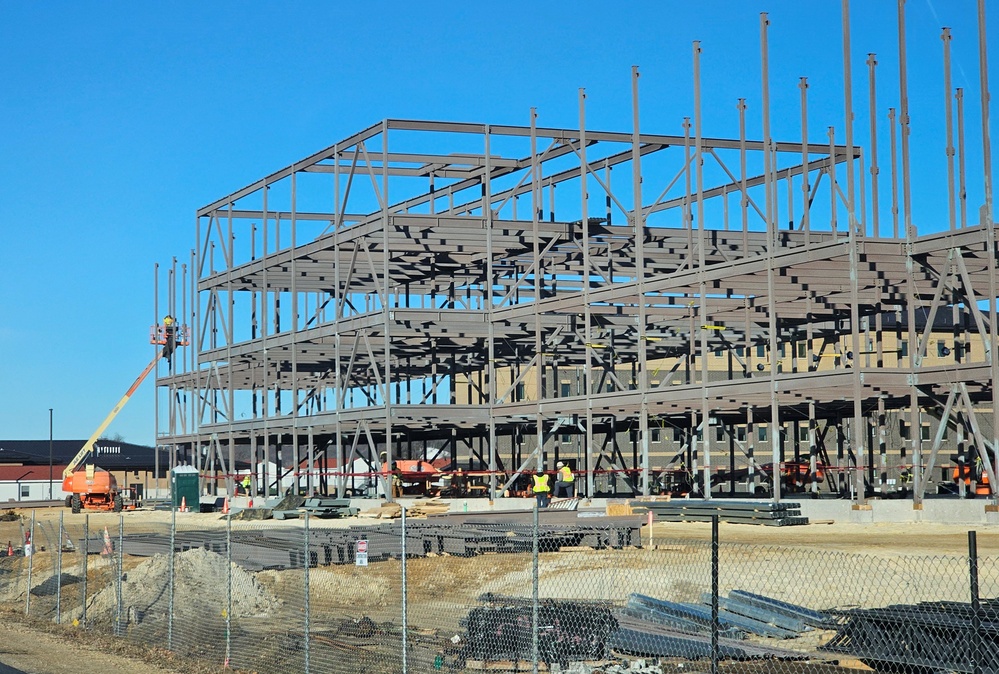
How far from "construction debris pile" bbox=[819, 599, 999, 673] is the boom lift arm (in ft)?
200

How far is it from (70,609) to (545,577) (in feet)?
26.1

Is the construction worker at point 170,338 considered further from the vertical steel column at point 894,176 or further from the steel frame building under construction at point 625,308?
the vertical steel column at point 894,176

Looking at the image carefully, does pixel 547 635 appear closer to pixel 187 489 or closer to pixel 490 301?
pixel 490 301

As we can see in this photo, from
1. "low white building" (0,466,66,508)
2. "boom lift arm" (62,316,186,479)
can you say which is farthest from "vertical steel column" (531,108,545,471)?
"low white building" (0,466,66,508)

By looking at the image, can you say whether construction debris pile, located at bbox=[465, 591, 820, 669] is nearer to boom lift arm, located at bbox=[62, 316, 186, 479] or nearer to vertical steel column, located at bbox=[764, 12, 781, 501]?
vertical steel column, located at bbox=[764, 12, 781, 501]

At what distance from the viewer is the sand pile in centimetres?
1956

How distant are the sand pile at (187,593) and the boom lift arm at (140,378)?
5003 cm

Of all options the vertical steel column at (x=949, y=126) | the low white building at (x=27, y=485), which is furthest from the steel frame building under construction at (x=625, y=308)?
the low white building at (x=27, y=485)

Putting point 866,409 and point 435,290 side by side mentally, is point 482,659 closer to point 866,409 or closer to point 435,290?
point 866,409

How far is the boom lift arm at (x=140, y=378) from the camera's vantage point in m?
73.2

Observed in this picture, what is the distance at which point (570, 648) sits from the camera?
1362cm

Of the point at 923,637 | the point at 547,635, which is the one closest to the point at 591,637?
the point at 547,635

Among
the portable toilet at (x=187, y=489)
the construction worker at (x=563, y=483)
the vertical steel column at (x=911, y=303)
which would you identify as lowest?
the portable toilet at (x=187, y=489)

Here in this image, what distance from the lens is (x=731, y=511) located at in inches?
1460
